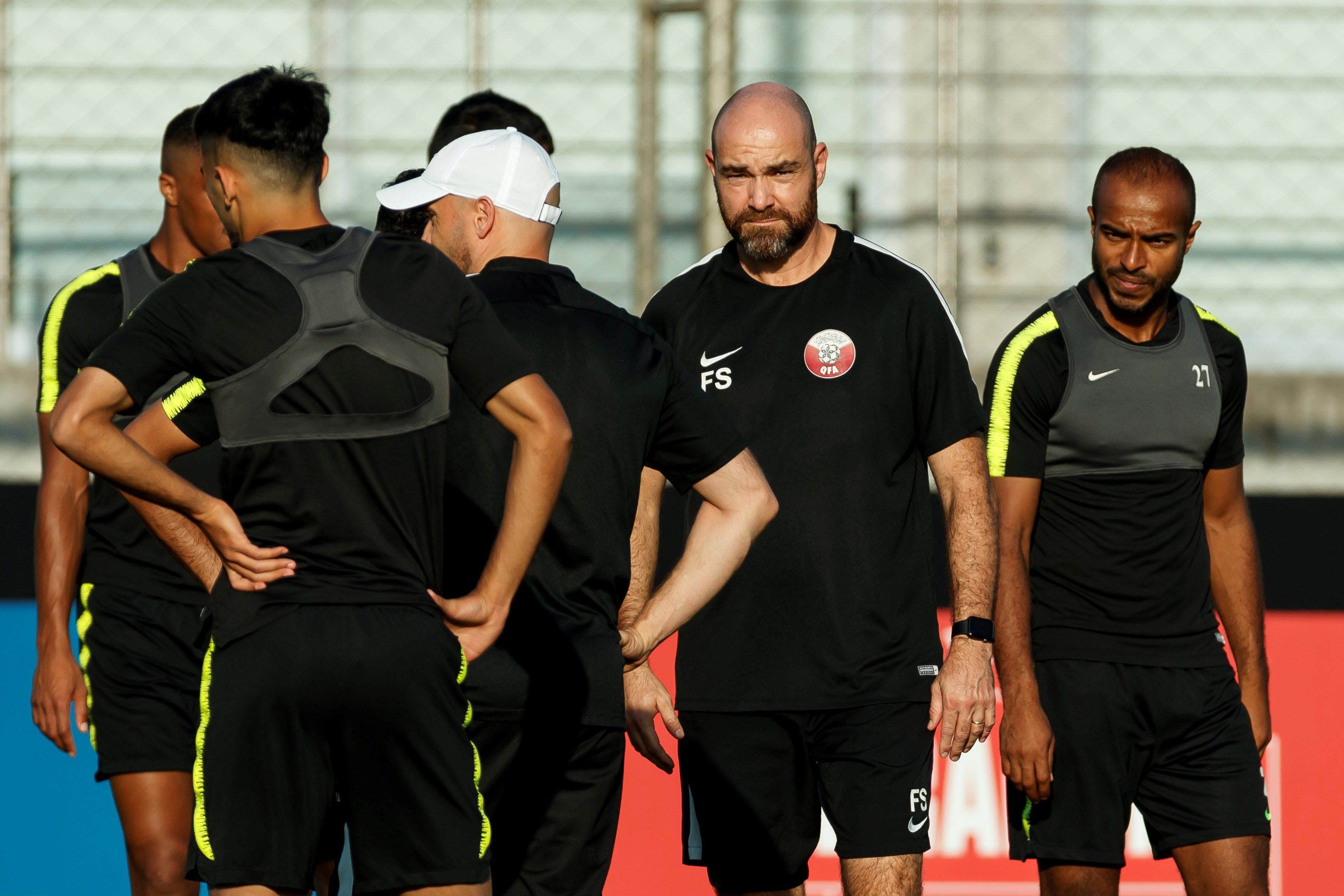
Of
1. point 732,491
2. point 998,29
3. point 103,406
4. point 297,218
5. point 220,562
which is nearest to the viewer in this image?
point 103,406

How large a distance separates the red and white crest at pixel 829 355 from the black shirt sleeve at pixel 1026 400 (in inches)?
16.3

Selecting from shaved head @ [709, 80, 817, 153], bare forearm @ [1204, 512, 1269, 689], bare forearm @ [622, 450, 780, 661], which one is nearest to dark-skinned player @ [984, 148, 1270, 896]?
A: bare forearm @ [1204, 512, 1269, 689]

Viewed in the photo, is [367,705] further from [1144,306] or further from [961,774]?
[961,774]

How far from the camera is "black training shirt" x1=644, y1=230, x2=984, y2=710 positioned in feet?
12.6

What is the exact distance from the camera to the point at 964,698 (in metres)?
3.72

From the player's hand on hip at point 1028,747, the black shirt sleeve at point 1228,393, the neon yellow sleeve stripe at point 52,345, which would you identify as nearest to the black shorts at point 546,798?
the player's hand on hip at point 1028,747

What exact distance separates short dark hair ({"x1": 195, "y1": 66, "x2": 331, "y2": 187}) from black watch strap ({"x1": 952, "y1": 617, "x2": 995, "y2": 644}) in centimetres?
177

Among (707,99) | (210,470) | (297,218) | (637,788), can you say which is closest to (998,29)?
(707,99)

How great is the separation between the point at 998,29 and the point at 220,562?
175 inches

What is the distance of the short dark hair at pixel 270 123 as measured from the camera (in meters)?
2.85

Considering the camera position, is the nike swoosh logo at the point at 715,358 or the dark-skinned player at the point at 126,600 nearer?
the nike swoosh logo at the point at 715,358

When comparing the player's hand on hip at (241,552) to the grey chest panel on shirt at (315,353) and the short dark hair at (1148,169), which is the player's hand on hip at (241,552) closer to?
the grey chest panel on shirt at (315,353)

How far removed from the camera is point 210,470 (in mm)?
4250

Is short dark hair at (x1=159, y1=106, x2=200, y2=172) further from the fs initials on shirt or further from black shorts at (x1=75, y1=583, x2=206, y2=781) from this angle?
the fs initials on shirt
